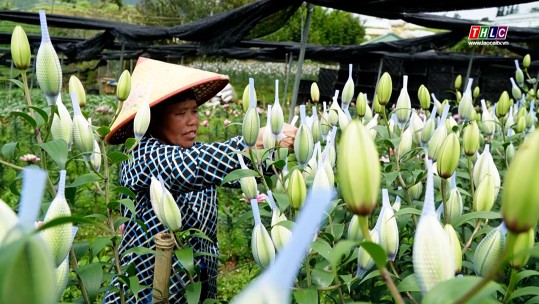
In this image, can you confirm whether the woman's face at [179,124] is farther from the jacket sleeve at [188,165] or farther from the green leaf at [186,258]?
the green leaf at [186,258]

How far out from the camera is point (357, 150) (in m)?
0.36

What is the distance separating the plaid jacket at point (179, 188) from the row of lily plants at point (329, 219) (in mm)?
146

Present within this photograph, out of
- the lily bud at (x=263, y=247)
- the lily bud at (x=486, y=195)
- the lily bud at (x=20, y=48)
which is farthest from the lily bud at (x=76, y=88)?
the lily bud at (x=486, y=195)

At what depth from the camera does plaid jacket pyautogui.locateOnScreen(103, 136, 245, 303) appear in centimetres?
120

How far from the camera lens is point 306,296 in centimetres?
67

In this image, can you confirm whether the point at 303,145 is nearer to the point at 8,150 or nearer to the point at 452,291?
the point at 8,150

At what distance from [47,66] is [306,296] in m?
0.49

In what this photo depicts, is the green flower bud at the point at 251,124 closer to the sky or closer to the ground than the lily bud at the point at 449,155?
closer to the ground

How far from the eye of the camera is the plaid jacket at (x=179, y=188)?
120cm

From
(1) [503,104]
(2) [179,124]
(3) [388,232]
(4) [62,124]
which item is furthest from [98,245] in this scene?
(1) [503,104]

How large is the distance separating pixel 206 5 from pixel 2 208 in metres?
15.4

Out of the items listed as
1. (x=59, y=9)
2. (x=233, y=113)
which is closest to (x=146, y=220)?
(x=233, y=113)

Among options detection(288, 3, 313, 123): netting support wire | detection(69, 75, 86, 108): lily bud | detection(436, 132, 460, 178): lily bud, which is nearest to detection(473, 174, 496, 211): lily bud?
detection(436, 132, 460, 178): lily bud

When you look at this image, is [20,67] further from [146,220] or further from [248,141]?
[146,220]
